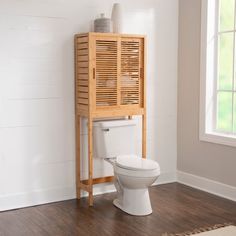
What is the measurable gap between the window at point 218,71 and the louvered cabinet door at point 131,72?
2.30 ft

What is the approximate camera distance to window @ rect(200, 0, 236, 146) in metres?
4.31

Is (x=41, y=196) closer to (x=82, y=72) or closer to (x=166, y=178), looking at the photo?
(x=82, y=72)

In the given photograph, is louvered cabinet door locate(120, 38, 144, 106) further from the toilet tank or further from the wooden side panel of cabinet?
the wooden side panel of cabinet

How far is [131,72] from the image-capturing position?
421cm

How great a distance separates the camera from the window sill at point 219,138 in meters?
4.17

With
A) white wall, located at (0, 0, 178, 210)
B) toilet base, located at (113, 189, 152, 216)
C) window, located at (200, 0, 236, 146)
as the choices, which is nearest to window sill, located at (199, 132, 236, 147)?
window, located at (200, 0, 236, 146)

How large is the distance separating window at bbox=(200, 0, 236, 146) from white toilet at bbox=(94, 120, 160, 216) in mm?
813

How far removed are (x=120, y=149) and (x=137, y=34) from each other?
3.79ft

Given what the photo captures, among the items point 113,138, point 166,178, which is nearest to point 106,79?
point 113,138

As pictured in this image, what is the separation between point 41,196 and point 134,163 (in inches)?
38.5

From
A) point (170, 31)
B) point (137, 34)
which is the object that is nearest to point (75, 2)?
point (137, 34)

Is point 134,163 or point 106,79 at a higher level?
point 106,79

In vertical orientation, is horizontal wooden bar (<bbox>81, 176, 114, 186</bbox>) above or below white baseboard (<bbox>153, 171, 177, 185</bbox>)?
above

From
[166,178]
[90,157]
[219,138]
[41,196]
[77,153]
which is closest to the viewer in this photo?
[90,157]
